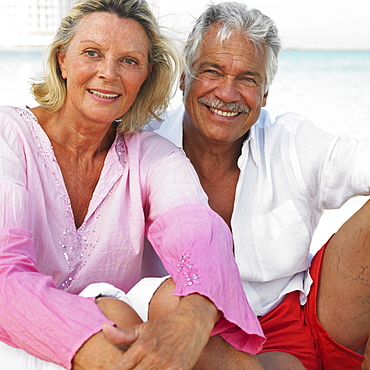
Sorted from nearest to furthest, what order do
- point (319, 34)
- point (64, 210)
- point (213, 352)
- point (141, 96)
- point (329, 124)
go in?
point (213, 352)
point (64, 210)
point (141, 96)
point (329, 124)
point (319, 34)

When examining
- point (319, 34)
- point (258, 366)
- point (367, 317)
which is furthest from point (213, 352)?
point (319, 34)

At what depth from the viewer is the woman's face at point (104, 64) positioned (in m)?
2.29

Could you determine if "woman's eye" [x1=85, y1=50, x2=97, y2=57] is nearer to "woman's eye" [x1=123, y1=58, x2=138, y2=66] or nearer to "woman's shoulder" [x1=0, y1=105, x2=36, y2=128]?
"woman's eye" [x1=123, y1=58, x2=138, y2=66]

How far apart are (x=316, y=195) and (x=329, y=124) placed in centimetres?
791

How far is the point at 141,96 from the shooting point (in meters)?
2.59

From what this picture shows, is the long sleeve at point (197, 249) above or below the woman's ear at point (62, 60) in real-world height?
below

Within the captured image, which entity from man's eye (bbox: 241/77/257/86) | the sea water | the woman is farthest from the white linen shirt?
the sea water

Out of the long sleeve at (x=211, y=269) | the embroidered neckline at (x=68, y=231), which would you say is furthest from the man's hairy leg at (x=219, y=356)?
the embroidered neckline at (x=68, y=231)

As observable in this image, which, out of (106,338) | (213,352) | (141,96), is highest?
(141,96)

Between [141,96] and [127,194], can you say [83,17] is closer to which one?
[141,96]

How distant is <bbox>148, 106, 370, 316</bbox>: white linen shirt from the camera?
2.65 m

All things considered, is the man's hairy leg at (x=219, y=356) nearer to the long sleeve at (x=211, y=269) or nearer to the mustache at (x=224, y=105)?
the long sleeve at (x=211, y=269)

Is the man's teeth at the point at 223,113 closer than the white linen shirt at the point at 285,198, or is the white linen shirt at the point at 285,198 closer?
the white linen shirt at the point at 285,198

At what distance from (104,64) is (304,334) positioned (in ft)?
4.59
